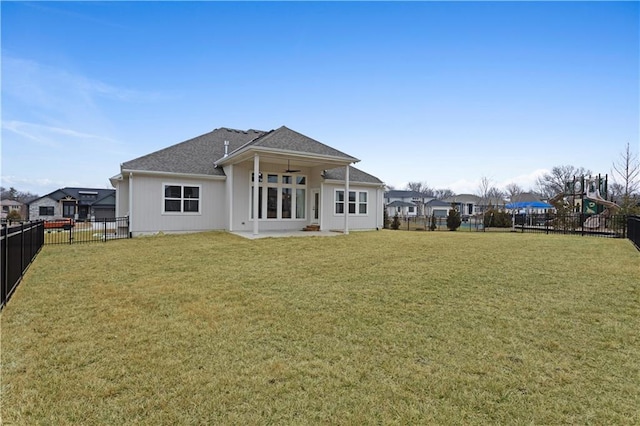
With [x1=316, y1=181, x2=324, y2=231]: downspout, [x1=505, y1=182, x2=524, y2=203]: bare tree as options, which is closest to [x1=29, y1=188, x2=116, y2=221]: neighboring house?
[x1=316, y1=181, x2=324, y2=231]: downspout

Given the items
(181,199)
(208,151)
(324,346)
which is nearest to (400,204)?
(208,151)

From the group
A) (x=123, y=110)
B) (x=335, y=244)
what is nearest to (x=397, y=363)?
(x=335, y=244)

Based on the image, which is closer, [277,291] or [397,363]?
[397,363]

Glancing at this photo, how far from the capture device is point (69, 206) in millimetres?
45750

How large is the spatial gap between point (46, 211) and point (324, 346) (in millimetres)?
56428

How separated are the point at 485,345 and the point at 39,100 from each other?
17.2 m

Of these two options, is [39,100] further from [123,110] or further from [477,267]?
[477,267]

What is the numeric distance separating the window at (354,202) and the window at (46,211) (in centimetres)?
4711

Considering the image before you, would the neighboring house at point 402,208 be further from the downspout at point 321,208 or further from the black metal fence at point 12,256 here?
the black metal fence at point 12,256

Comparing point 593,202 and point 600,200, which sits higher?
point 600,200

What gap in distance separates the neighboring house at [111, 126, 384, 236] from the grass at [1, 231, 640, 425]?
699 cm

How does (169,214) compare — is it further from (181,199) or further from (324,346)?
(324,346)

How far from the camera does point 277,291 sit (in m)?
5.72

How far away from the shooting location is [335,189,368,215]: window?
1744cm
